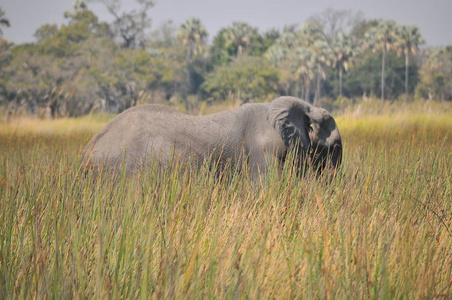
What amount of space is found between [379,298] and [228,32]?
179 ft

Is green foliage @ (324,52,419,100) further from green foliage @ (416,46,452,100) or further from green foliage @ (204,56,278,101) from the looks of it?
green foliage @ (204,56,278,101)

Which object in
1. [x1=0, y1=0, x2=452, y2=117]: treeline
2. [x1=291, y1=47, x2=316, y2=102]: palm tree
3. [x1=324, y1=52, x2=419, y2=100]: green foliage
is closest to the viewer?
[x1=0, y1=0, x2=452, y2=117]: treeline

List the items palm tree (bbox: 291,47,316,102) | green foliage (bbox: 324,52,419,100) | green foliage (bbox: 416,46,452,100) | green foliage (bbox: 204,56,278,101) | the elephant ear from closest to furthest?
the elephant ear
green foliage (bbox: 416,46,452,100)
green foliage (bbox: 204,56,278,101)
palm tree (bbox: 291,47,316,102)
green foliage (bbox: 324,52,419,100)

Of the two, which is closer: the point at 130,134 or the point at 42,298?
the point at 42,298

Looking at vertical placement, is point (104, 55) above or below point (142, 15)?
below

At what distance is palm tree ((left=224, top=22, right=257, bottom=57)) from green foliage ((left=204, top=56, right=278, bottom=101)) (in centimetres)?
1066

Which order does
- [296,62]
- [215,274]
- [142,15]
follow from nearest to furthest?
[215,274] < [142,15] < [296,62]

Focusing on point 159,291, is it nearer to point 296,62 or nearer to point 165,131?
point 165,131

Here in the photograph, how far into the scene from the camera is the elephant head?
4521 millimetres

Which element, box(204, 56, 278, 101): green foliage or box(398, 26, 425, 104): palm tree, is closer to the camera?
box(204, 56, 278, 101): green foliage

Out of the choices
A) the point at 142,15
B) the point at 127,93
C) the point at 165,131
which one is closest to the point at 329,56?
the point at 142,15

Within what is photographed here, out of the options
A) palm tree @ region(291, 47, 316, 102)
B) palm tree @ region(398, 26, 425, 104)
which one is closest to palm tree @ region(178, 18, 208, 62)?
palm tree @ region(291, 47, 316, 102)

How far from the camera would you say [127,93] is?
31.4m

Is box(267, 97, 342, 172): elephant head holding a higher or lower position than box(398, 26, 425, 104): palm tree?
lower
